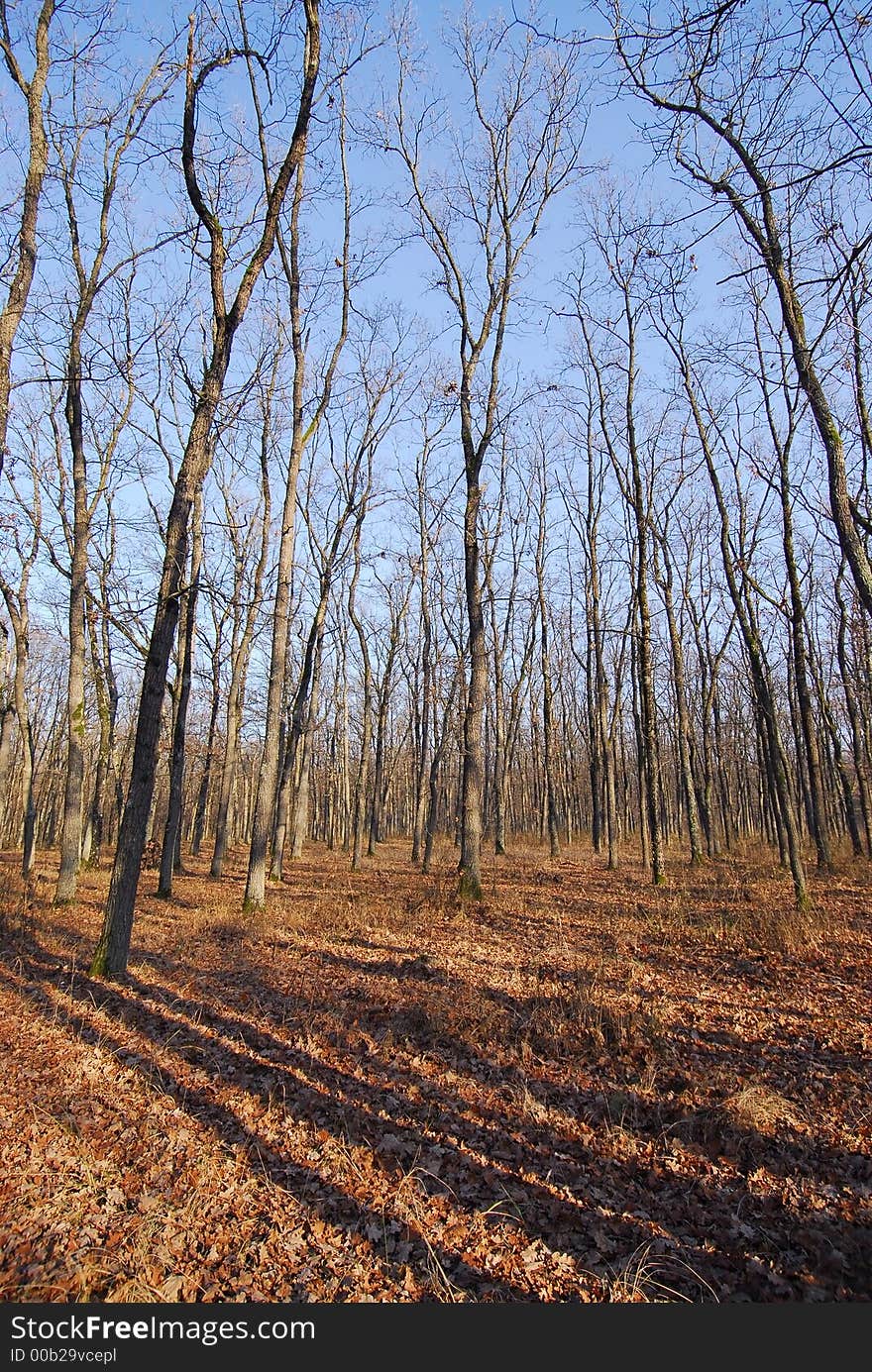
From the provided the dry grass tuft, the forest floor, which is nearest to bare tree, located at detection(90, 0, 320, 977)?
the forest floor

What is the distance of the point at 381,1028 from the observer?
6523 millimetres

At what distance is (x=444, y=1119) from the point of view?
16.5 feet

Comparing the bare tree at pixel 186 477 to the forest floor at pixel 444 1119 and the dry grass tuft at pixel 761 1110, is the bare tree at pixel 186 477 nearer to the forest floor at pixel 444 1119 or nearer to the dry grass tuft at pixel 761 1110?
the forest floor at pixel 444 1119

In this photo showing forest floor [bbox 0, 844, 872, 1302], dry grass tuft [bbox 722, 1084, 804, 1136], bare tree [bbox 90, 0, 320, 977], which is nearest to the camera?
forest floor [bbox 0, 844, 872, 1302]

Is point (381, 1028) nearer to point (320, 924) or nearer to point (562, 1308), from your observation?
point (562, 1308)

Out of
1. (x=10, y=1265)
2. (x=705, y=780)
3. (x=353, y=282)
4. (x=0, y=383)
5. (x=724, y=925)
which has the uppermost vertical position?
(x=353, y=282)

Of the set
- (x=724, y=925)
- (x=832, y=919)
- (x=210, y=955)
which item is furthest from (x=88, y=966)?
(x=832, y=919)

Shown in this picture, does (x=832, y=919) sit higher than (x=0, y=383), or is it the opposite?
(x=0, y=383)

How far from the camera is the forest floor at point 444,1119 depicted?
11.7ft

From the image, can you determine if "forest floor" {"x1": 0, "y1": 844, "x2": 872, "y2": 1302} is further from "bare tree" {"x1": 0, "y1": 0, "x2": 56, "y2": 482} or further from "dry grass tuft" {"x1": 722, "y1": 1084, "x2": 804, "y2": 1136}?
"bare tree" {"x1": 0, "y1": 0, "x2": 56, "y2": 482}

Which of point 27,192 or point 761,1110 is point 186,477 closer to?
point 27,192

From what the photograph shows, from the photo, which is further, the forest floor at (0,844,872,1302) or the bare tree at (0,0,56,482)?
the bare tree at (0,0,56,482)

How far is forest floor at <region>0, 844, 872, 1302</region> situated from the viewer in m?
3.56

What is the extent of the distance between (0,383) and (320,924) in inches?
356
